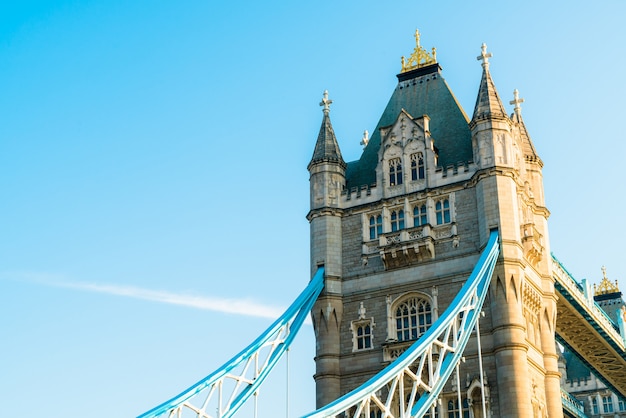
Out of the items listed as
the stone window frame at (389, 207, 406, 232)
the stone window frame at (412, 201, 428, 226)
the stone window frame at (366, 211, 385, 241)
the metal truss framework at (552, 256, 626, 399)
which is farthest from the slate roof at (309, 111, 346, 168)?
the metal truss framework at (552, 256, 626, 399)

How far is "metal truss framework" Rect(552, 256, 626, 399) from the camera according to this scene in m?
51.0

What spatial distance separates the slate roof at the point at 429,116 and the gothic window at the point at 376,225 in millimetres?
2223

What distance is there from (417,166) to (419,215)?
2.62 m

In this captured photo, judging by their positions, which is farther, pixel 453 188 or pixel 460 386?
pixel 453 188

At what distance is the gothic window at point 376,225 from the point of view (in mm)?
46188

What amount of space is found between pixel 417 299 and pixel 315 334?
503cm

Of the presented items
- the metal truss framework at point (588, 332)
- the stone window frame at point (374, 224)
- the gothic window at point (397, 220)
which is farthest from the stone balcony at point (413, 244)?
the metal truss framework at point (588, 332)

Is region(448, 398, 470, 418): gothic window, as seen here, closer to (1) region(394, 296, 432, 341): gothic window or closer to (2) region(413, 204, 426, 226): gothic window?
(1) region(394, 296, 432, 341): gothic window

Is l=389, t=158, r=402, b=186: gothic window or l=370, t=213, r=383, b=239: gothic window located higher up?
l=389, t=158, r=402, b=186: gothic window

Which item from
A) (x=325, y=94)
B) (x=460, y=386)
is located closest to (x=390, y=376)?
(x=460, y=386)

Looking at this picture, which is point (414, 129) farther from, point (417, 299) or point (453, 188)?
point (417, 299)

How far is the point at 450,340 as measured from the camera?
41.9m

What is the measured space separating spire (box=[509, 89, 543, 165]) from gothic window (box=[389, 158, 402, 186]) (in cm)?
654

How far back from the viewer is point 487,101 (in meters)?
45.6
